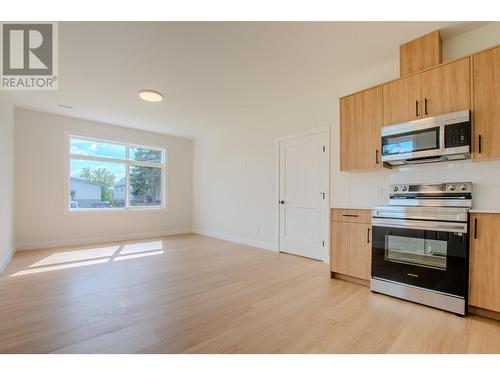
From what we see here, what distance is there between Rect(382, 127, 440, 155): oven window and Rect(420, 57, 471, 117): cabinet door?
0.20 metres

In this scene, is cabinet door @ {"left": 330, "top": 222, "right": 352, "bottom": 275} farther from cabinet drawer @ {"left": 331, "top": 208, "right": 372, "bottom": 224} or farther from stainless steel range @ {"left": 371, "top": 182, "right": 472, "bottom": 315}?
stainless steel range @ {"left": 371, "top": 182, "right": 472, "bottom": 315}

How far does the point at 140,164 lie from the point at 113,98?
2.25 m

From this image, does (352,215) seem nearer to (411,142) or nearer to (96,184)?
(411,142)

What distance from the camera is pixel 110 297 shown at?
2.44 metres

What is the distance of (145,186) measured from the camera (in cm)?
610

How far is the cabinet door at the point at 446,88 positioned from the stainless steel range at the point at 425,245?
76cm

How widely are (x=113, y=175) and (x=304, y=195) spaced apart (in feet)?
14.3

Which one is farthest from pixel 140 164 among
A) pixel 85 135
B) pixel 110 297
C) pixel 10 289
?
pixel 110 297

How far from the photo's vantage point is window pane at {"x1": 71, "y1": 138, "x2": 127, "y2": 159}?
513 centimetres

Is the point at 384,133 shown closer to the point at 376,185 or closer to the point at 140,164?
the point at 376,185

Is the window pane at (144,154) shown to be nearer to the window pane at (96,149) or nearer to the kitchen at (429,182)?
the window pane at (96,149)

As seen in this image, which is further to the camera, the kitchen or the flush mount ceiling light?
the flush mount ceiling light

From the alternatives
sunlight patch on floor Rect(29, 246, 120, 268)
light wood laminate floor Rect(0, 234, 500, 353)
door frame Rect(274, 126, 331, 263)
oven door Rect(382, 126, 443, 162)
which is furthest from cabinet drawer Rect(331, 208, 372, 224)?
sunlight patch on floor Rect(29, 246, 120, 268)
